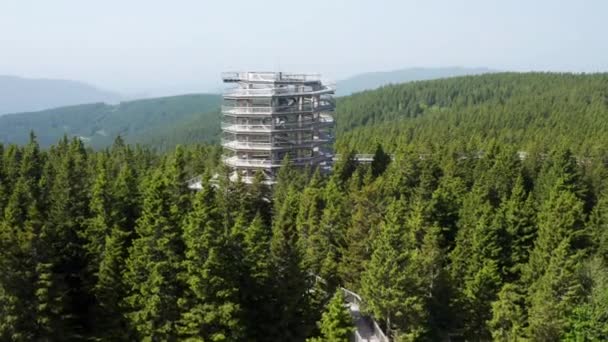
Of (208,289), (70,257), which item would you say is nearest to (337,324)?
(208,289)

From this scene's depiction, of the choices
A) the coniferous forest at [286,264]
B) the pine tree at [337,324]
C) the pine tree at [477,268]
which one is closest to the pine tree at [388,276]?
the coniferous forest at [286,264]

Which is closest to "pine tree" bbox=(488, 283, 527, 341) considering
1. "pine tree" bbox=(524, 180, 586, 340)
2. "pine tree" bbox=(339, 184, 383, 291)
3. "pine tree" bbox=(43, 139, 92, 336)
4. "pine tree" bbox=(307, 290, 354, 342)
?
"pine tree" bbox=(524, 180, 586, 340)

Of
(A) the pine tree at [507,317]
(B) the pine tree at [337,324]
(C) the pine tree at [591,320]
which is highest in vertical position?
(B) the pine tree at [337,324]

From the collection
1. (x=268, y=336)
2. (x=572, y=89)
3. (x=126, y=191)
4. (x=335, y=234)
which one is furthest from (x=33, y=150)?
(x=572, y=89)

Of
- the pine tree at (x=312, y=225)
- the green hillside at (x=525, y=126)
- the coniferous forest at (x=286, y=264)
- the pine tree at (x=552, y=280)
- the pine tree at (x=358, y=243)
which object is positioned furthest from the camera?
the green hillside at (x=525, y=126)

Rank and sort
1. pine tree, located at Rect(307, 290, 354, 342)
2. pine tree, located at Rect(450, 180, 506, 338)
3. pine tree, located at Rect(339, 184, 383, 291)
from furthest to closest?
pine tree, located at Rect(339, 184, 383, 291) → pine tree, located at Rect(450, 180, 506, 338) → pine tree, located at Rect(307, 290, 354, 342)

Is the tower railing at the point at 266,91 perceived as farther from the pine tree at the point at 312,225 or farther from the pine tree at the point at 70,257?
the pine tree at the point at 70,257

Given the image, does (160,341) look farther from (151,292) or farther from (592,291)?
(592,291)

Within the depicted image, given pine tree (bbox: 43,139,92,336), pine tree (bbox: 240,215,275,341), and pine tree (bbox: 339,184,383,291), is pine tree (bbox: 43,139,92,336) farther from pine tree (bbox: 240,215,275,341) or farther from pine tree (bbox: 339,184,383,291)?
pine tree (bbox: 339,184,383,291)

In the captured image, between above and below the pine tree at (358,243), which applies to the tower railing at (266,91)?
above
